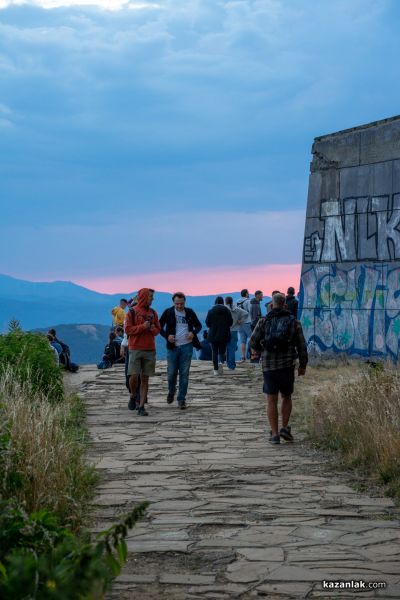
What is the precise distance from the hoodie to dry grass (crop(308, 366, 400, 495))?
279 cm

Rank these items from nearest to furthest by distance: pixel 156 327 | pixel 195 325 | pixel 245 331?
pixel 156 327, pixel 195 325, pixel 245 331

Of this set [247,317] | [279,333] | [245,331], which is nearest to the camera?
[279,333]

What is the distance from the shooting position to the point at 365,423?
1021cm

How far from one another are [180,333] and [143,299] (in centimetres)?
91

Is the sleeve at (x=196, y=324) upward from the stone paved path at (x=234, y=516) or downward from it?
upward

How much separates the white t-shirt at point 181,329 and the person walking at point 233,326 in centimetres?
694

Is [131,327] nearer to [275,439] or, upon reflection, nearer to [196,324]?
[196,324]

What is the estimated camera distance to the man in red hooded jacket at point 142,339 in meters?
13.9

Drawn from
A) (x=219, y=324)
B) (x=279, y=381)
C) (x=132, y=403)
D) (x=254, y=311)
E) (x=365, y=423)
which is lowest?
(x=132, y=403)

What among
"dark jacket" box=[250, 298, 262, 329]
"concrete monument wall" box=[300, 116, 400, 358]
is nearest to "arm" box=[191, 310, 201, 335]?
"concrete monument wall" box=[300, 116, 400, 358]

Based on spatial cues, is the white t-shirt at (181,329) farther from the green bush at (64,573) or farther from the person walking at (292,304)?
the green bush at (64,573)

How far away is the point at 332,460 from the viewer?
10.0 m

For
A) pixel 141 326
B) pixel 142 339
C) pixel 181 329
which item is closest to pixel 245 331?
pixel 181 329

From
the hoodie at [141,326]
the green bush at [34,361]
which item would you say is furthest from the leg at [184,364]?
the green bush at [34,361]
